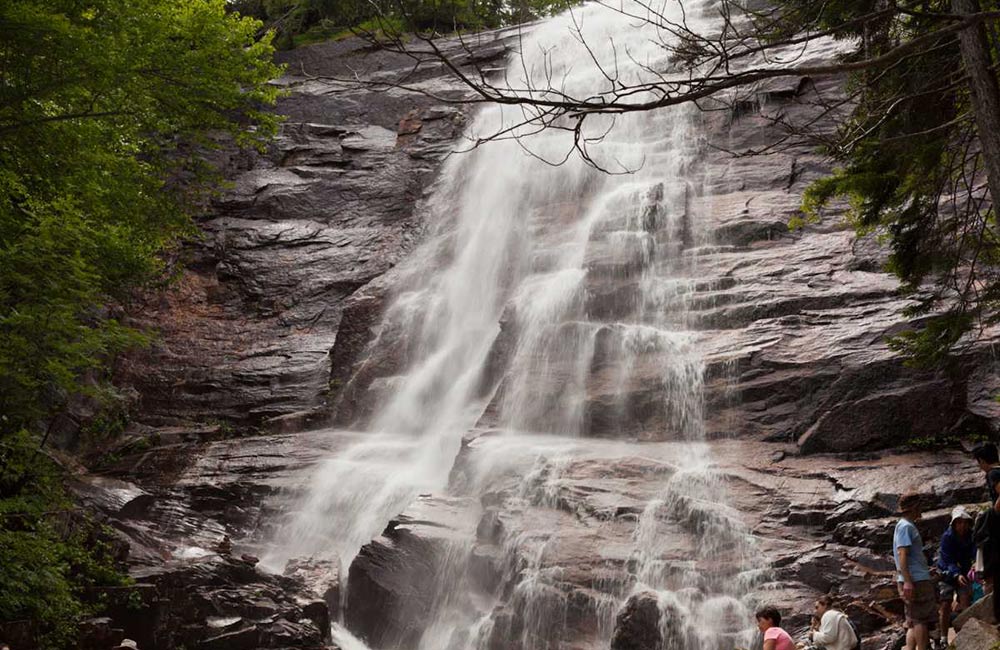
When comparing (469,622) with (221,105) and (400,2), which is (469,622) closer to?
(221,105)

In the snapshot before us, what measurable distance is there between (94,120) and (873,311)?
12.1 metres

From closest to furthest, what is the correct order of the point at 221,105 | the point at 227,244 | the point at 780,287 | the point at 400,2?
the point at 400,2
the point at 221,105
the point at 780,287
the point at 227,244

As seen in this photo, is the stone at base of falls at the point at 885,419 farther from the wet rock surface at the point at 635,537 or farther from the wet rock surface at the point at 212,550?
the wet rock surface at the point at 212,550

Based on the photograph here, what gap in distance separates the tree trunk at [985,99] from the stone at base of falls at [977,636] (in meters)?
3.51

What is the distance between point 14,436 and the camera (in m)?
9.27

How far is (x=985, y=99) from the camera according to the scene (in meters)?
5.95

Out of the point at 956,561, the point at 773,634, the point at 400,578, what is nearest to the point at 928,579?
the point at 956,561

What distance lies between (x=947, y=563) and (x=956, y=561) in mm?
85

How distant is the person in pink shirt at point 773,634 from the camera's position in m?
7.09

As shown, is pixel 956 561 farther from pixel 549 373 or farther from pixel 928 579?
pixel 549 373

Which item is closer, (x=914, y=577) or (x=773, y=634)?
(x=773, y=634)

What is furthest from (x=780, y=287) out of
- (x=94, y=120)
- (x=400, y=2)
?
(x=400, y=2)

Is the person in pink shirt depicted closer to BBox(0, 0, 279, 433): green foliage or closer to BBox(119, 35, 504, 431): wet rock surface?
BBox(0, 0, 279, 433): green foliage

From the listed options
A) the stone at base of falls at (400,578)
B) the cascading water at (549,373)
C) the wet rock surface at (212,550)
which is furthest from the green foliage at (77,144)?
the cascading water at (549,373)
